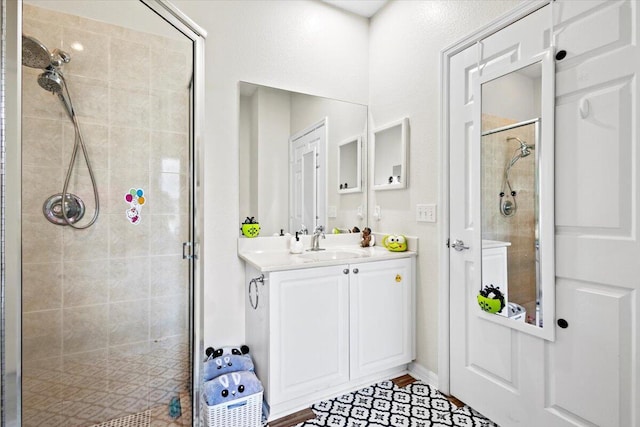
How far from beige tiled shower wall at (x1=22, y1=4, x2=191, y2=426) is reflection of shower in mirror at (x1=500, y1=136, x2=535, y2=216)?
1681 millimetres

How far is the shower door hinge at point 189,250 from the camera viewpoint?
1627 mm

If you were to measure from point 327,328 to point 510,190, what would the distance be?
1244 mm

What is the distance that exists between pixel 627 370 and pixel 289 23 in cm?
269

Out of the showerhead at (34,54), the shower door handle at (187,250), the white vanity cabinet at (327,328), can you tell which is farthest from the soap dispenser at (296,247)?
the showerhead at (34,54)

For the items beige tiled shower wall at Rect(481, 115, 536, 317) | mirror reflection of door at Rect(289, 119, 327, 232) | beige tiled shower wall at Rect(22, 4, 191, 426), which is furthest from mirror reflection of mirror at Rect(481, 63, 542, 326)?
beige tiled shower wall at Rect(22, 4, 191, 426)

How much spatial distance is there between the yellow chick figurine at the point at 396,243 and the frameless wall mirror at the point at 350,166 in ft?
1.77

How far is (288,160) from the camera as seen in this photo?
224 centimetres

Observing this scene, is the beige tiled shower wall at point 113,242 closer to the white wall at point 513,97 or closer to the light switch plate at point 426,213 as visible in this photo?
the light switch plate at point 426,213

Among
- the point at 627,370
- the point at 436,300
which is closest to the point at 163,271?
the point at 436,300

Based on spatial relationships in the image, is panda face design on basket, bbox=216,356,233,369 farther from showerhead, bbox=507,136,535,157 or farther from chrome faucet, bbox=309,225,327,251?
showerhead, bbox=507,136,535,157

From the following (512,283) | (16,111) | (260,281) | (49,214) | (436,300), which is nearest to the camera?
(16,111)

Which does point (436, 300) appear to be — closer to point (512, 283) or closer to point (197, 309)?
point (512, 283)

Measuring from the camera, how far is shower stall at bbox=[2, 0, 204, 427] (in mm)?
1259

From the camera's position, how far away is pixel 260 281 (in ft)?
5.64
